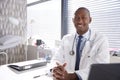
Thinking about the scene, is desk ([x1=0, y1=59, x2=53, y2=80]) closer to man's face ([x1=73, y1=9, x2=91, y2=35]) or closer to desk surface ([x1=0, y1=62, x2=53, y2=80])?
desk surface ([x1=0, y1=62, x2=53, y2=80])

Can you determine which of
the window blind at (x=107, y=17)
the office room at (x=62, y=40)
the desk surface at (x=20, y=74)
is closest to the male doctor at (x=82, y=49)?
the office room at (x=62, y=40)

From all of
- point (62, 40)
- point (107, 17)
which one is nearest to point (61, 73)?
point (62, 40)

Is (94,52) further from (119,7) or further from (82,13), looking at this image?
(119,7)

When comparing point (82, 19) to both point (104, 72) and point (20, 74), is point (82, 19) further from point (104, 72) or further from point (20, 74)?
point (104, 72)

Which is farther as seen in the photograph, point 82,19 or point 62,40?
point 62,40

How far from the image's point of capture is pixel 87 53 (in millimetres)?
1647

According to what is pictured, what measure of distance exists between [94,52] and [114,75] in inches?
39.5

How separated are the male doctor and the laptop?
849 millimetres

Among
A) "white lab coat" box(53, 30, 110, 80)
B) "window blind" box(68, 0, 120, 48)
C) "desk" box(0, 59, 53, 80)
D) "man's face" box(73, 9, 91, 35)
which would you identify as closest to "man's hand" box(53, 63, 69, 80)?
"white lab coat" box(53, 30, 110, 80)

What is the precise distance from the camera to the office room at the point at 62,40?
1.51m

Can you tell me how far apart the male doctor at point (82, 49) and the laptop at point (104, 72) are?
849 mm

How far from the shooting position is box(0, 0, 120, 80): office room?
1.51 metres

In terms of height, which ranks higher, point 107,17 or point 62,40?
point 107,17

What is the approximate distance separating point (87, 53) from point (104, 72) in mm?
1056
